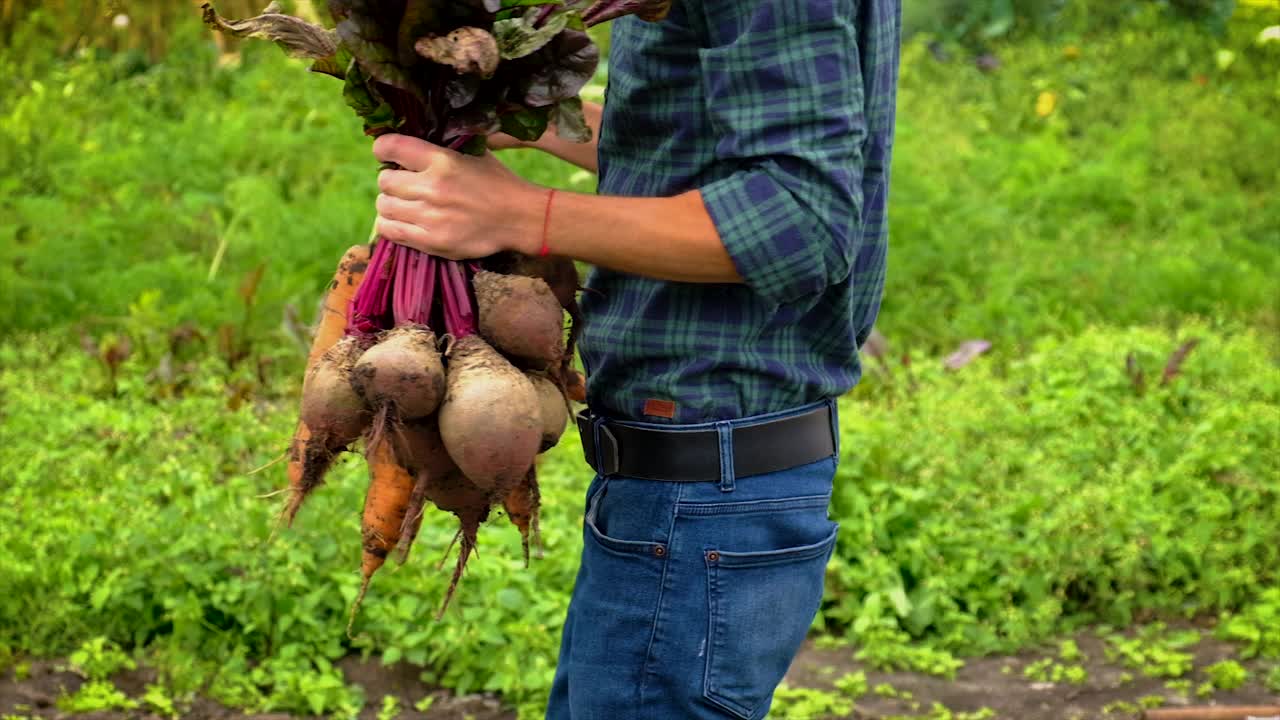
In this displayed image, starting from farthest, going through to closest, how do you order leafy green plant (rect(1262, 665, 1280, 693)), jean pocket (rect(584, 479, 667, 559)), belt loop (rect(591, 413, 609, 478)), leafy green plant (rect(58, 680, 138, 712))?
leafy green plant (rect(1262, 665, 1280, 693)) → leafy green plant (rect(58, 680, 138, 712)) → belt loop (rect(591, 413, 609, 478)) → jean pocket (rect(584, 479, 667, 559))

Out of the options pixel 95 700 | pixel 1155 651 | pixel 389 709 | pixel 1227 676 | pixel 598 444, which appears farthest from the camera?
pixel 1155 651

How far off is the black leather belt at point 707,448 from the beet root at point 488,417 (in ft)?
0.64

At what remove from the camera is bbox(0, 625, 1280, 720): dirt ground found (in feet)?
12.9

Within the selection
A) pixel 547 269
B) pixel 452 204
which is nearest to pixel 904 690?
pixel 547 269

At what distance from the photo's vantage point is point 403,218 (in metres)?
1.90

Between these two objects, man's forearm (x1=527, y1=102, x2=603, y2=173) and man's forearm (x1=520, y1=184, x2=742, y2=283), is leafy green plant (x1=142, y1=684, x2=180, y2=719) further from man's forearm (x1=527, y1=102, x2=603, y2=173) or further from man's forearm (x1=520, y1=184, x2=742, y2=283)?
man's forearm (x1=520, y1=184, x2=742, y2=283)

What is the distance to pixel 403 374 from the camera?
6.08ft

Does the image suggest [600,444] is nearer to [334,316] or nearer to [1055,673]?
[334,316]

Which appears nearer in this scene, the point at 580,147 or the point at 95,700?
the point at 580,147

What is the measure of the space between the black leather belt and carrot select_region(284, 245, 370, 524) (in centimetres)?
41

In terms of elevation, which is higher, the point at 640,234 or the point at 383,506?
the point at 640,234

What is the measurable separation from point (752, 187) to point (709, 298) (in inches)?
8.9

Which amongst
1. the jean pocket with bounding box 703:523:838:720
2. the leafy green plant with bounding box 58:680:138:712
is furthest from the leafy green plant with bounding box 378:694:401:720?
the jean pocket with bounding box 703:523:838:720

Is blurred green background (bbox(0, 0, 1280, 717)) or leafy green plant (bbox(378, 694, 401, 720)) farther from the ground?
blurred green background (bbox(0, 0, 1280, 717))
